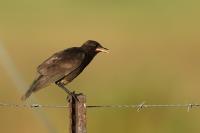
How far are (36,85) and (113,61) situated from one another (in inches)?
414

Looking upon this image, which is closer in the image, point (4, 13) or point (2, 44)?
point (2, 44)

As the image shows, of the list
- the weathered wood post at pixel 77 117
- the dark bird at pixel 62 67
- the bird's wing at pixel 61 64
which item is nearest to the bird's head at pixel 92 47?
the dark bird at pixel 62 67

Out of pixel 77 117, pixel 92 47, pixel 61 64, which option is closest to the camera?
pixel 77 117

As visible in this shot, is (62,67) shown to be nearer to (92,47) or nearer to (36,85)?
(36,85)

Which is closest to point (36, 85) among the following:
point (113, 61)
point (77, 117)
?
point (77, 117)

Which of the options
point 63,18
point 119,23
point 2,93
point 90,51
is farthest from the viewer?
point 63,18

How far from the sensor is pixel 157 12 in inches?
1314

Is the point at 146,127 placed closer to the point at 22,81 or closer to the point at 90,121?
the point at 90,121

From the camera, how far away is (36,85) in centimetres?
962

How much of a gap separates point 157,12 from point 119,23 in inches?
186

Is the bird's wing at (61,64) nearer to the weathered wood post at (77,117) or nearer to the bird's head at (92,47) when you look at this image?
the bird's head at (92,47)

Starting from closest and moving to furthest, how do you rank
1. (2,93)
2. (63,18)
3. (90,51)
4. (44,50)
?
(90,51) < (2,93) < (44,50) < (63,18)

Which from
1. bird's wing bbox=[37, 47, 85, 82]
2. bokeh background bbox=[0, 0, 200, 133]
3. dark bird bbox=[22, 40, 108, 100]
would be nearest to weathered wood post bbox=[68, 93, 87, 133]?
dark bird bbox=[22, 40, 108, 100]

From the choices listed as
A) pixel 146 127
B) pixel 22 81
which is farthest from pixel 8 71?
pixel 146 127
